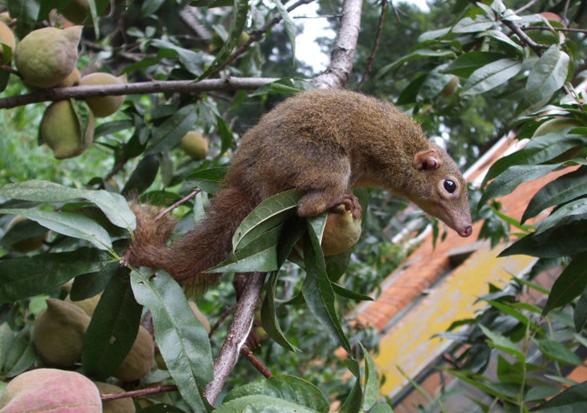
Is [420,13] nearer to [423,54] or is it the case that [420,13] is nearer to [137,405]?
[423,54]

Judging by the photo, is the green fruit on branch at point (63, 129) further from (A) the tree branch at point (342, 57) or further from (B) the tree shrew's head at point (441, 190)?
(B) the tree shrew's head at point (441, 190)

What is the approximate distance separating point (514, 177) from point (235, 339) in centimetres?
75

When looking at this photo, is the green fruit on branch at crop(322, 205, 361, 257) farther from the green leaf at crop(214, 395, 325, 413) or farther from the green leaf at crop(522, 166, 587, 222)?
the green leaf at crop(214, 395, 325, 413)

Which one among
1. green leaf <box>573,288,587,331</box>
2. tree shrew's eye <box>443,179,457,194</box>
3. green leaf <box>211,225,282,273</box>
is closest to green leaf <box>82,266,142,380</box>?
green leaf <box>211,225,282,273</box>

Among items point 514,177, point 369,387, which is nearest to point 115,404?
point 369,387

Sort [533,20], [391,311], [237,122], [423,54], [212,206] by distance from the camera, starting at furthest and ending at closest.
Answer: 1. [391,311]
2. [237,122]
3. [423,54]
4. [533,20]
5. [212,206]

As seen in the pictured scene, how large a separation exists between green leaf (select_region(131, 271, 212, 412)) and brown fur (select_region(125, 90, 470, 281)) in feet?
0.82

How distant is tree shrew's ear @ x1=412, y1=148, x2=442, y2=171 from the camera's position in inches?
79.4

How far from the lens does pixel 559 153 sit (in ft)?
4.53

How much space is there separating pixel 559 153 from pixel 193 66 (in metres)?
1.29

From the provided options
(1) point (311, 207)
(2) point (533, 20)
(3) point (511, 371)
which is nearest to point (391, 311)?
(3) point (511, 371)

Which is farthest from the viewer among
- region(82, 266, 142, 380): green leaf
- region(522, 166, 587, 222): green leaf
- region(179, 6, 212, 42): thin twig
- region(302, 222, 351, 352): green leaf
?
region(179, 6, 212, 42): thin twig

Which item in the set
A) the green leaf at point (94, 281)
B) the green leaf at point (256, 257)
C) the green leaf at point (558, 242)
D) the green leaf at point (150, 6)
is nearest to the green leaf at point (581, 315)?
the green leaf at point (558, 242)

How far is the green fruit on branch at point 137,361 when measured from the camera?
132cm
